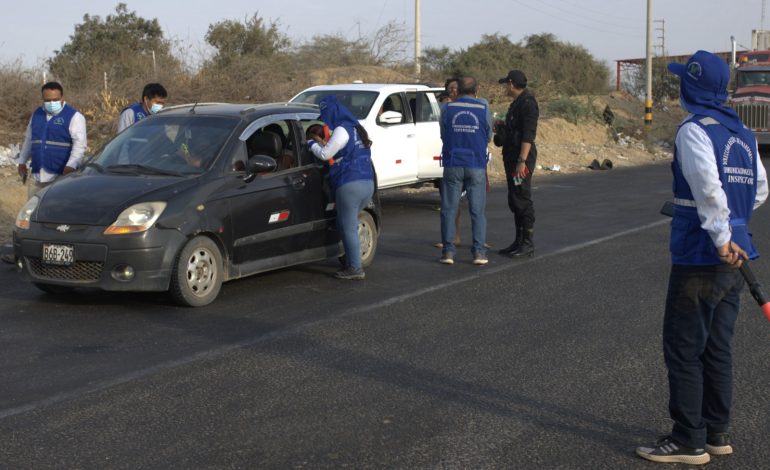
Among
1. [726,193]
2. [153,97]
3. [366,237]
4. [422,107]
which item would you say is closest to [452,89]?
[366,237]

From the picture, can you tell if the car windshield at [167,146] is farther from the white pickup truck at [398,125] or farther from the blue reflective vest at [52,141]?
the white pickup truck at [398,125]

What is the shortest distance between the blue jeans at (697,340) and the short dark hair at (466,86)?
5732mm

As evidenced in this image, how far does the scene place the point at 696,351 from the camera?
184 inches

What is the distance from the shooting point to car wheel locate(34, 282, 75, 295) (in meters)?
8.36

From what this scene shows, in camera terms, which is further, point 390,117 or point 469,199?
point 390,117

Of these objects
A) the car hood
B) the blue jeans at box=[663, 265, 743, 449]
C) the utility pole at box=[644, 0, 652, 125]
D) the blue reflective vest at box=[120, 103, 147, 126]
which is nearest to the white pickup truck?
the blue reflective vest at box=[120, 103, 147, 126]

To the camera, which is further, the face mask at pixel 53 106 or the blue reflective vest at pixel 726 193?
the face mask at pixel 53 106

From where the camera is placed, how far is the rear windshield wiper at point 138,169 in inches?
333

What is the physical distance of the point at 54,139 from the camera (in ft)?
32.3

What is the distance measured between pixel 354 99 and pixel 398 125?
73cm

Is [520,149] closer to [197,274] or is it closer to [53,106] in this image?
[197,274]

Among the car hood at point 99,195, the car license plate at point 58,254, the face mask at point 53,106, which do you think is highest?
the face mask at point 53,106

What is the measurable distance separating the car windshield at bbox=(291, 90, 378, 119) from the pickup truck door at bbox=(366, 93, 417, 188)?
130mm

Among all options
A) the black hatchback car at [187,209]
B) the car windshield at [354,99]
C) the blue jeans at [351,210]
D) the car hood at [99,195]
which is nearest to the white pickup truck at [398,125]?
the car windshield at [354,99]
